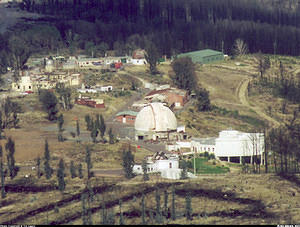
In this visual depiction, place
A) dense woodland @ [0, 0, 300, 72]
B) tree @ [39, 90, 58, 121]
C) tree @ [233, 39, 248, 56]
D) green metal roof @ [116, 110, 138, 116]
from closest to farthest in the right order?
tree @ [39, 90, 58, 121] < green metal roof @ [116, 110, 138, 116] < tree @ [233, 39, 248, 56] < dense woodland @ [0, 0, 300, 72]

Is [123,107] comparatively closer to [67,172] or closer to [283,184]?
[67,172]

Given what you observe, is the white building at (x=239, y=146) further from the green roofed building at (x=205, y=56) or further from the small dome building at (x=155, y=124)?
the green roofed building at (x=205, y=56)

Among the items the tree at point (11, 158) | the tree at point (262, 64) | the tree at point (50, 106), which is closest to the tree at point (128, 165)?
the tree at point (11, 158)

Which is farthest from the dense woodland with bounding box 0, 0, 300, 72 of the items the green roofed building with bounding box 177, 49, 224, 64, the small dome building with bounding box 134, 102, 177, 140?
the small dome building with bounding box 134, 102, 177, 140

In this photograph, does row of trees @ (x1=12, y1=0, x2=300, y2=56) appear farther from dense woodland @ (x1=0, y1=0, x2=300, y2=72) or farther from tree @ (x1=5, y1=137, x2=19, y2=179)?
tree @ (x1=5, y1=137, x2=19, y2=179)

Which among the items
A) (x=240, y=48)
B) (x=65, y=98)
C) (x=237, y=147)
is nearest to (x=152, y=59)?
(x=65, y=98)

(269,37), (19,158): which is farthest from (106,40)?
(19,158)
